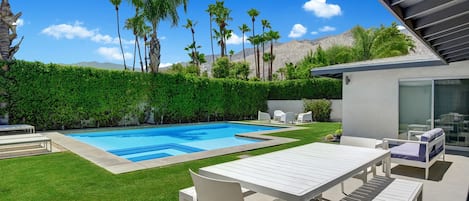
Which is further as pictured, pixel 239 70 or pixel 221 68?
pixel 239 70

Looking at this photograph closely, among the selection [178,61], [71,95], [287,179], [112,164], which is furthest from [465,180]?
[178,61]

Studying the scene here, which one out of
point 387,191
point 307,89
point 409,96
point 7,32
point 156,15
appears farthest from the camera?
point 307,89

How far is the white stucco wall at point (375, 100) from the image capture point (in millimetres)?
10039

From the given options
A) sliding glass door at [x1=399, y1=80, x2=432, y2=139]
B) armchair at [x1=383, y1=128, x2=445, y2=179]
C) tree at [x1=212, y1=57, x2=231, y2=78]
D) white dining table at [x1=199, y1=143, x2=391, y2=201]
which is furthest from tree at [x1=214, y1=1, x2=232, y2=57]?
white dining table at [x1=199, y1=143, x2=391, y2=201]

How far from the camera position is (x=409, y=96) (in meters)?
10.0

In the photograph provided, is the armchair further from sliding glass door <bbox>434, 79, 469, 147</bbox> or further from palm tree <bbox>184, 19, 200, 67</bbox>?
palm tree <bbox>184, 19, 200, 67</bbox>

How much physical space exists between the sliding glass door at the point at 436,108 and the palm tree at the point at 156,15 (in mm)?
14049

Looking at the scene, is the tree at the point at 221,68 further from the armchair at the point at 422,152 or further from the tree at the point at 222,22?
the armchair at the point at 422,152

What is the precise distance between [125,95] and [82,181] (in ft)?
39.6

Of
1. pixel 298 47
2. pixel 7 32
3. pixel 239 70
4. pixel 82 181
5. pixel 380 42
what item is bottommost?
pixel 82 181

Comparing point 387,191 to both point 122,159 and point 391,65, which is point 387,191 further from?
point 391,65

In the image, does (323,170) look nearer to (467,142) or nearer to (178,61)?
(467,142)

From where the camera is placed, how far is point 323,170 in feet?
11.1

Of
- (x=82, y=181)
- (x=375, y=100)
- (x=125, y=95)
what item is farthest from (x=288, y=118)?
(x=82, y=181)
